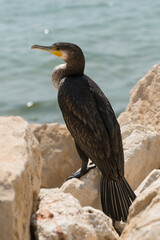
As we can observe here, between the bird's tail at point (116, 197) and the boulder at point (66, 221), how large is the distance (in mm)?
1093

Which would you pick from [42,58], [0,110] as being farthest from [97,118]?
[42,58]

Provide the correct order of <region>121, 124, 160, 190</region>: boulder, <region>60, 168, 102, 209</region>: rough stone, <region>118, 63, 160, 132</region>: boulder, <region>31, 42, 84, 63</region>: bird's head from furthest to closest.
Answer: <region>118, 63, 160, 132</region>: boulder, <region>31, 42, 84, 63</region>: bird's head, <region>121, 124, 160, 190</region>: boulder, <region>60, 168, 102, 209</region>: rough stone

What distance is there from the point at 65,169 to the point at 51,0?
37.0ft

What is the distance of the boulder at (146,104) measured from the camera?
200 inches

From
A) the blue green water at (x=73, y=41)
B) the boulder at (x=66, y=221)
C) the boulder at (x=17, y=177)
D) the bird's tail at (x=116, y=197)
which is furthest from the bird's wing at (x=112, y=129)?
the blue green water at (x=73, y=41)

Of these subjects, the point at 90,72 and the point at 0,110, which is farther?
the point at 90,72

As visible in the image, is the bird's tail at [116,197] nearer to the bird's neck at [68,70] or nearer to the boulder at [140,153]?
the boulder at [140,153]

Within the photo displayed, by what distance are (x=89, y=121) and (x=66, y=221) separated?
5.74 feet

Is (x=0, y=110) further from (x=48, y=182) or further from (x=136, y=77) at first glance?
(x=48, y=182)

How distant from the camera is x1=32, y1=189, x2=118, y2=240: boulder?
2.39 meters

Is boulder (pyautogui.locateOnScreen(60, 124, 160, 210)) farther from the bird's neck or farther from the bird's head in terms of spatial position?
the bird's head

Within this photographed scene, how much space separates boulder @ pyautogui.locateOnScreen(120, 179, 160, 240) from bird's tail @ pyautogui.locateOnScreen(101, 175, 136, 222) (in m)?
1.34

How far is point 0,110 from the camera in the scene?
9.61 metres

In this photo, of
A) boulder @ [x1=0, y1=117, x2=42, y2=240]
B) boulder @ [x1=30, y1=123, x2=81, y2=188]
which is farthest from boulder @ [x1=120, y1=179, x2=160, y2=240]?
boulder @ [x1=30, y1=123, x2=81, y2=188]
